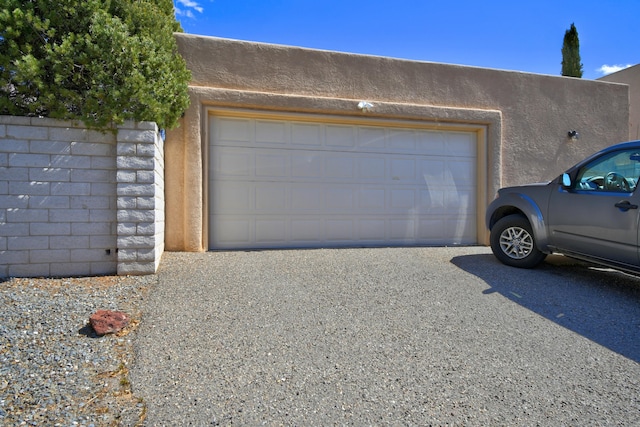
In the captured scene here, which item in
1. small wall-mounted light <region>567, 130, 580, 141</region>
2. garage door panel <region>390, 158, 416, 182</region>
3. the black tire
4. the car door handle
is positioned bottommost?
the black tire

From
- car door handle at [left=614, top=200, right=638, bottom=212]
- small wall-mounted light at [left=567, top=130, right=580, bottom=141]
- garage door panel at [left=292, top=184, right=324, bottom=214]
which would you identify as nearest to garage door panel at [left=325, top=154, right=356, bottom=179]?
garage door panel at [left=292, top=184, right=324, bottom=214]

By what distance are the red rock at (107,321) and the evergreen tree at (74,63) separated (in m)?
2.28

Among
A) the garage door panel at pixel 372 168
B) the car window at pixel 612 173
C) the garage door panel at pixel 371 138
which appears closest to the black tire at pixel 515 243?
the car window at pixel 612 173

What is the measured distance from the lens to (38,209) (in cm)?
422

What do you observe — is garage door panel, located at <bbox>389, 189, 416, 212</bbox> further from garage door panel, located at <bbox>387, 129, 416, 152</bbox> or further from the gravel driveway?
the gravel driveway

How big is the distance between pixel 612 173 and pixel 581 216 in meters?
0.61

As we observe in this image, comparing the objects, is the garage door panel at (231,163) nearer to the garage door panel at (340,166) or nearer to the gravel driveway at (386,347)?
the garage door panel at (340,166)

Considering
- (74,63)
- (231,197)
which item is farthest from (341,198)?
(74,63)

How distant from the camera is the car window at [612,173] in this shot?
4207mm

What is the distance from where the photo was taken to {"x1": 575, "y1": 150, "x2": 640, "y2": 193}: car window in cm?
421

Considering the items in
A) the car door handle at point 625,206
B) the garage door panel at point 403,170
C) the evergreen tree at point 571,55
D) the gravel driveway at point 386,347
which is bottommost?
the gravel driveway at point 386,347

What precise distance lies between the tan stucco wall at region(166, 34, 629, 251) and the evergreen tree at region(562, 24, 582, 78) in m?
5.17

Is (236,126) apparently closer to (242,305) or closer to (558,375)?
(242,305)

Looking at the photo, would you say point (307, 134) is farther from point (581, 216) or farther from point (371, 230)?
point (581, 216)
